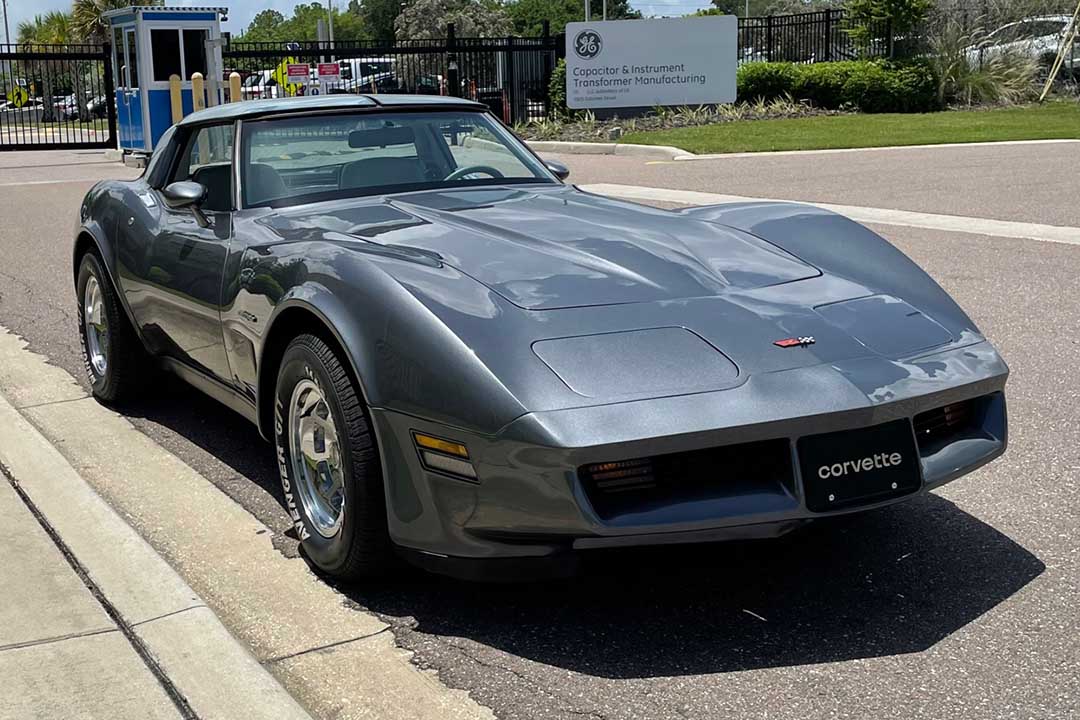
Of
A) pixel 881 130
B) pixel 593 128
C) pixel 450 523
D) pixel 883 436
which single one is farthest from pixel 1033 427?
pixel 593 128

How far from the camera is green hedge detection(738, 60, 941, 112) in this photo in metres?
26.3

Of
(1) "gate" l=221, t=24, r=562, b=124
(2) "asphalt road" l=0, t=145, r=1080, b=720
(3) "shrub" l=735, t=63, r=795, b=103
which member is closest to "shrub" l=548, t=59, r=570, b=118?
(1) "gate" l=221, t=24, r=562, b=124

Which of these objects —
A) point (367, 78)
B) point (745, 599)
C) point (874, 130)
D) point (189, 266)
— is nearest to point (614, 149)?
A: point (874, 130)

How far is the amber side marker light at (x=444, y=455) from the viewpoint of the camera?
10.6 feet

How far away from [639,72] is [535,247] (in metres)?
22.8

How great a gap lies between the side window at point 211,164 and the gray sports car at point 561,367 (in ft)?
0.53

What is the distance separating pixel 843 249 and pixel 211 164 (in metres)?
2.63

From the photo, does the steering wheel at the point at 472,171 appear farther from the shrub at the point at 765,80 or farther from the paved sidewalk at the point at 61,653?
the shrub at the point at 765,80

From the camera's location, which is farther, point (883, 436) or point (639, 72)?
point (639, 72)

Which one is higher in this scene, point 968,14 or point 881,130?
point 968,14

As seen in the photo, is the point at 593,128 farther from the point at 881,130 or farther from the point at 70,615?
the point at 70,615

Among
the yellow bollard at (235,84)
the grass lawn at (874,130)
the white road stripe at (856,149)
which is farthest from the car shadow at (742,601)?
the yellow bollard at (235,84)

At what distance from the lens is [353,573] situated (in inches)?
146

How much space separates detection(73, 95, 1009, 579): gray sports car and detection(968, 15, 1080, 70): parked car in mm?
25612
